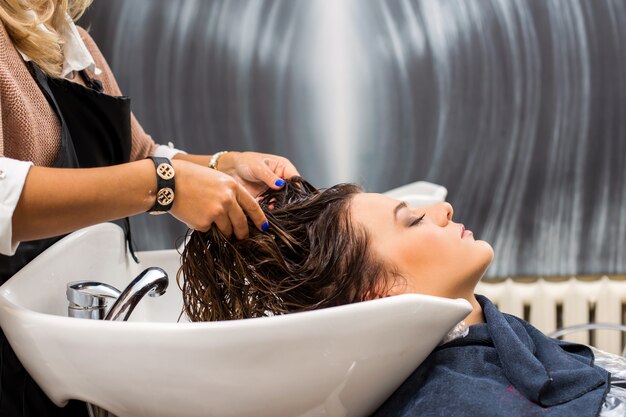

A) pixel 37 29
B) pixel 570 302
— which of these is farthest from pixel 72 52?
pixel 570 302

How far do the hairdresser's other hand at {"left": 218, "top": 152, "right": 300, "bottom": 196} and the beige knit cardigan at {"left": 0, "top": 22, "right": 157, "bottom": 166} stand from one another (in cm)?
32

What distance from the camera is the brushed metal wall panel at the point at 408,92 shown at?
2.00m

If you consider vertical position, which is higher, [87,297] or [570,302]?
[87,297]

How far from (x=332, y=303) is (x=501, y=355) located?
0.27m

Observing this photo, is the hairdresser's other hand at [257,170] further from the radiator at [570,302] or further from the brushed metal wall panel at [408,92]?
the radiator at [570,302]

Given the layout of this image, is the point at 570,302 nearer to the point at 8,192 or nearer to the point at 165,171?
the point at 165,171

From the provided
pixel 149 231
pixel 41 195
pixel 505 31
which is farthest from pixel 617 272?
pixel 41 195

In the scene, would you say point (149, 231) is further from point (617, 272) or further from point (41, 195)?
point (617, 272)

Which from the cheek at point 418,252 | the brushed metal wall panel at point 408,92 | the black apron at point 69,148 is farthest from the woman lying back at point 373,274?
the brushed metal wall panel at point 408,92

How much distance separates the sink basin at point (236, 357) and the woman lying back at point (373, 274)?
134mm

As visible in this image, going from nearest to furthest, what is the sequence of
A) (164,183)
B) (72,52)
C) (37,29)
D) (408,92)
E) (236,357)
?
(236,357)
(164,183)
(37,29)
(72,52)
(408,92)

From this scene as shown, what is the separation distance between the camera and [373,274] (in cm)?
109

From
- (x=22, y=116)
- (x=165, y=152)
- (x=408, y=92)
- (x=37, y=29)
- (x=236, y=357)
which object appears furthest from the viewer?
(x=408, y=92)

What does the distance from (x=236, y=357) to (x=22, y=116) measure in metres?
0.54
